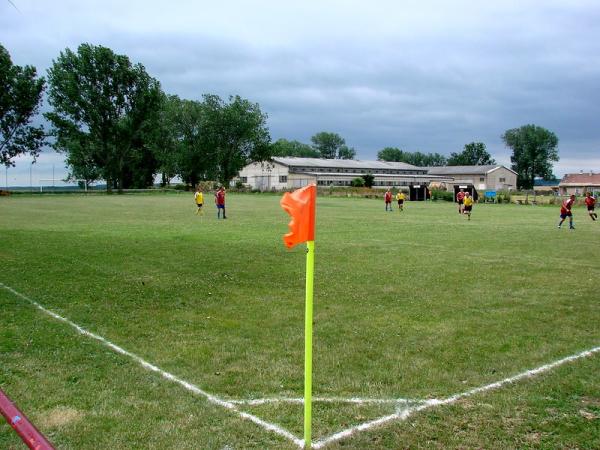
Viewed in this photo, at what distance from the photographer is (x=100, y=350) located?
6832mm

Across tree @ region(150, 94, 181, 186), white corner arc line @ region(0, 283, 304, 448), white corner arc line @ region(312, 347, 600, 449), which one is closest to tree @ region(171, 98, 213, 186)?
tree @ region(150, 94, 181, 186)

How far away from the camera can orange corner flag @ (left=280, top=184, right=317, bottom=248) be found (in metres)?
4.09

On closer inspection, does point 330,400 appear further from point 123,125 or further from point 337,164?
point 337,164

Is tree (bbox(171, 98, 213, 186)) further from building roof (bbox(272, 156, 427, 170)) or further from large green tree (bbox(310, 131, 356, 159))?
large green tree (bbox(310, 131, 356, 159))

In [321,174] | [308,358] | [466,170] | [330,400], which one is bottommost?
[330,400]

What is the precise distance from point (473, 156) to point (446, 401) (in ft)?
497

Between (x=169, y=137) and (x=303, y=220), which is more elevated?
(x=169, y=137)

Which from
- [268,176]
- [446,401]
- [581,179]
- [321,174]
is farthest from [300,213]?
[581,179]

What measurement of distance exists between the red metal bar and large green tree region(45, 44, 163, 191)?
82.8 metres

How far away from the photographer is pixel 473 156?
484 ft

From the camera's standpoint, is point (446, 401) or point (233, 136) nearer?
point (446, 401)

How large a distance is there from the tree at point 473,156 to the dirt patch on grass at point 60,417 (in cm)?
15041

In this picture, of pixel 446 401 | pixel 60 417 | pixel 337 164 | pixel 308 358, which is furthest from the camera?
pixel 337 164

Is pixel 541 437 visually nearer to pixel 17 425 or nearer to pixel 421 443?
pixel 421 443
